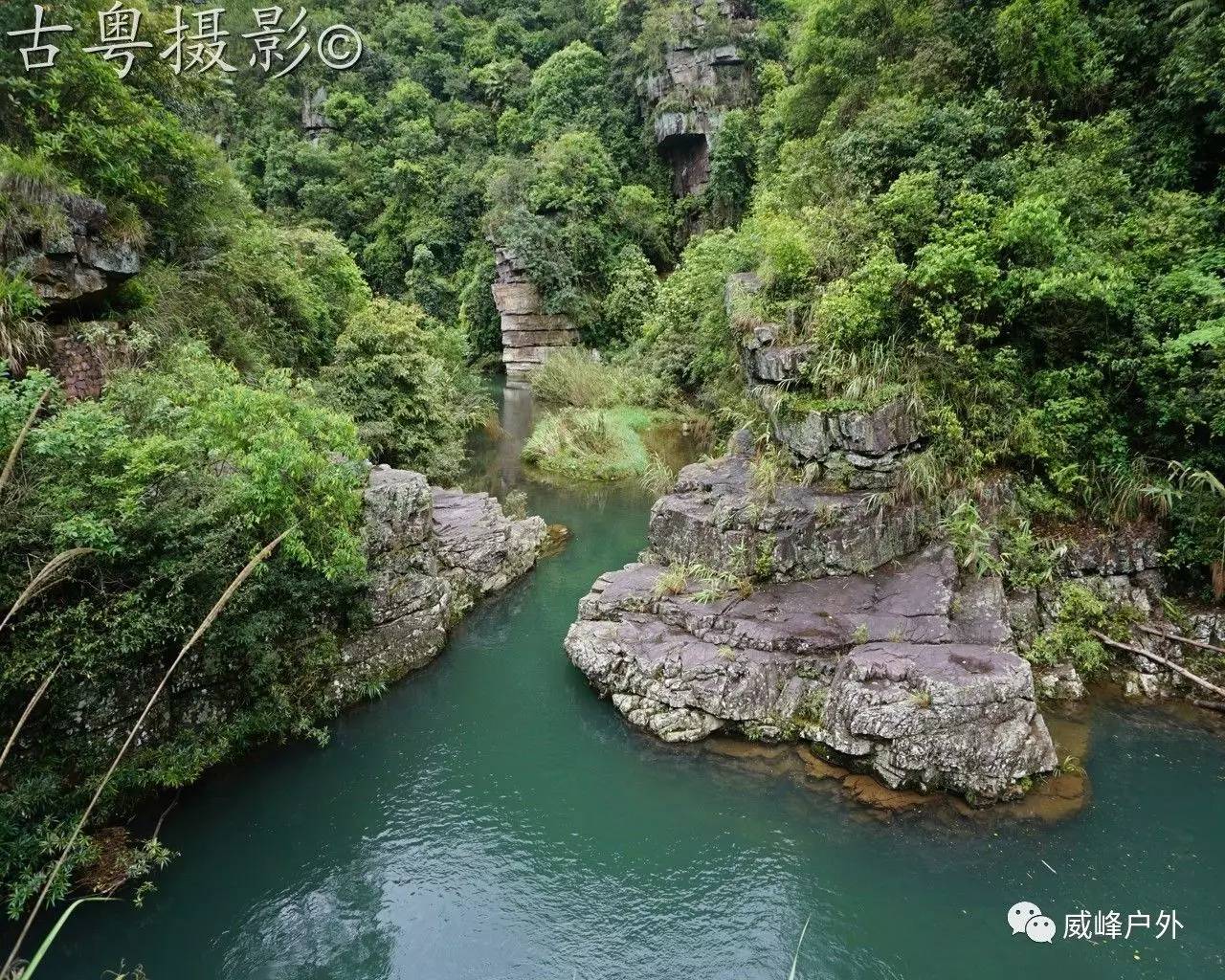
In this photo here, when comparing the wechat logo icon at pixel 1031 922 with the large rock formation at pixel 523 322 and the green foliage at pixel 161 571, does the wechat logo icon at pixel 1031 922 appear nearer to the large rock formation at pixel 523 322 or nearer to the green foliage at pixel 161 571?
the green foliage at pixel 161 571

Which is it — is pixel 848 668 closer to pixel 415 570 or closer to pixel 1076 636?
pixel 1076 636

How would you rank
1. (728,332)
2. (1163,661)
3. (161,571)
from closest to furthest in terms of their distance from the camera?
(161,571), (1163,661), (728,332)

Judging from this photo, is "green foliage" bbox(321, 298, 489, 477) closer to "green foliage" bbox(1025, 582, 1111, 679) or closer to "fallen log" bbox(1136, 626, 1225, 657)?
"green foliage" bbox(1025, 582, 1111, 679)

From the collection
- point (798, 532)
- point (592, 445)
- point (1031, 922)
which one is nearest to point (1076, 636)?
point (798, 532)

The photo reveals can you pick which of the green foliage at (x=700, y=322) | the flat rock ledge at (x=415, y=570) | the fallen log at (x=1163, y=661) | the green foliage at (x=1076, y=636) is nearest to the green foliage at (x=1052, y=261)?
the green foliage at (x=1076, y=636)

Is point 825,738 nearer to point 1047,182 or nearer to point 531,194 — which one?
point 1047,182

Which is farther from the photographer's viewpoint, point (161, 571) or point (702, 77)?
point (702, 77)
